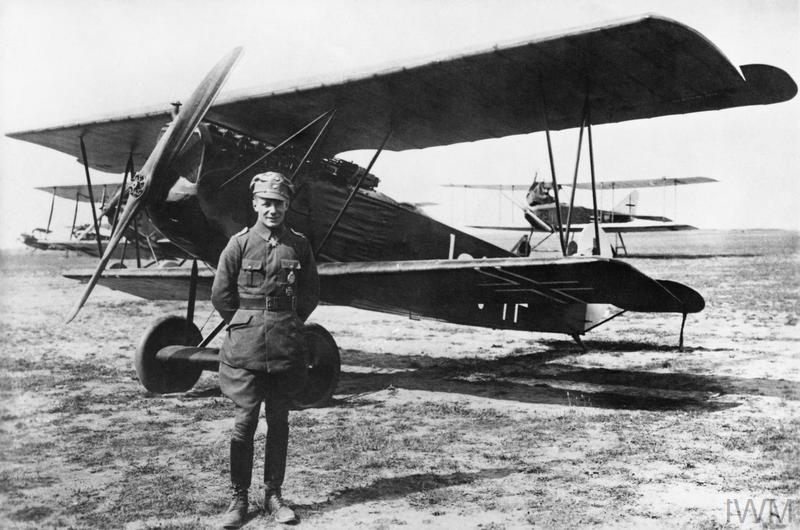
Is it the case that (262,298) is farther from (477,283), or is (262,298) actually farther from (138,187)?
(477,283)

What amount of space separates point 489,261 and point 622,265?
3.62 feet

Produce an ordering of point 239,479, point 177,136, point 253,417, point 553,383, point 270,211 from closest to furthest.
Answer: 1. point 239,479
2. point 253,417
3. point 270,211
4. point 177,136
5. point 553,383

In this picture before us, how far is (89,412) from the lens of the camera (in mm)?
5672

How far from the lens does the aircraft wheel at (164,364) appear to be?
6168 mm

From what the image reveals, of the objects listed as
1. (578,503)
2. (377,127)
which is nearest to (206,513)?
(578,503)

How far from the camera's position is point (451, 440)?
189 inches

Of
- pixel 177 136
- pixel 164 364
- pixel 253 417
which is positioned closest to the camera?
pixel 253 417

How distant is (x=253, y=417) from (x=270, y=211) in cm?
111

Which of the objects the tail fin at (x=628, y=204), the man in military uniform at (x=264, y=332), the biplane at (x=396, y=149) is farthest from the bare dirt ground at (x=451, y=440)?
the tail fin at (x=628, y=204)

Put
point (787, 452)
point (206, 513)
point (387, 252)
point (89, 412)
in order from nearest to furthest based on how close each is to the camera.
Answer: point (206, 513), point (787, 452), point (89, 412), point (387, 252)

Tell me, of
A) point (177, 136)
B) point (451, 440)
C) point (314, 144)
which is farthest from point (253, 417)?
point (314, 144)

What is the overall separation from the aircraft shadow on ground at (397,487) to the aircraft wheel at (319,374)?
6.64 feet

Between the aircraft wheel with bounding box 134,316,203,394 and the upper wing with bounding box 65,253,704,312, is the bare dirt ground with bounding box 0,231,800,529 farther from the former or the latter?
the upper wing with bounding box 65,253,704,312

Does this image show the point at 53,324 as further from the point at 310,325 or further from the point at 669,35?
the point at 669,35
